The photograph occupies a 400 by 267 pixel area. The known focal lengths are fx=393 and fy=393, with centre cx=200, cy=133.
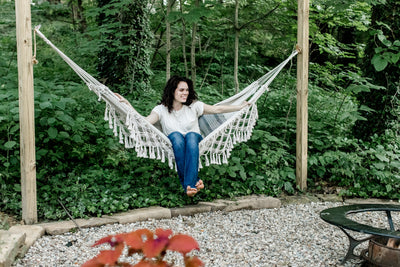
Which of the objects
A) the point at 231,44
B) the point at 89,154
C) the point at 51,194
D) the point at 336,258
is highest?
the point at 231,44

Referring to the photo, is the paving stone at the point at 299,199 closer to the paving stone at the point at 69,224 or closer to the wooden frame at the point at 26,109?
the paving stone at the point at 69,224

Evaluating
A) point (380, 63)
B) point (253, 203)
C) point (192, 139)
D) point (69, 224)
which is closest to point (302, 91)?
point (380, 63)

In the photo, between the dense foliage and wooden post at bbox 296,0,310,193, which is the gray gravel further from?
wooden post at bbox 296,0,310,193

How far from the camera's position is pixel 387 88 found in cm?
341

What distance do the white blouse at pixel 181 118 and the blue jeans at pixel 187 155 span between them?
0.41 feet

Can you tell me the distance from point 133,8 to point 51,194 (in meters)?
2.46

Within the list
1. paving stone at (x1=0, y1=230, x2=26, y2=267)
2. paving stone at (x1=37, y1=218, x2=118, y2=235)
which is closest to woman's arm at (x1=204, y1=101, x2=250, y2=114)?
paving stone at (x1=37, y1=218, x2=118, y2=235)

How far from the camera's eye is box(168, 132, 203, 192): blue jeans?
236cm

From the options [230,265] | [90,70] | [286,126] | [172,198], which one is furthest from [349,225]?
[90,70]

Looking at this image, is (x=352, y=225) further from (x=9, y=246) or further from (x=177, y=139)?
(x=9, y=246)

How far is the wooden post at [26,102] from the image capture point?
2.14 meters

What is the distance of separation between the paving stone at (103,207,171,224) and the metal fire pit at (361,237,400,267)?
46.9 inches

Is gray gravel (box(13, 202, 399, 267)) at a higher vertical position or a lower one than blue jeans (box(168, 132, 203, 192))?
lower

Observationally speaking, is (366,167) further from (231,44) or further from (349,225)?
(231,44)
